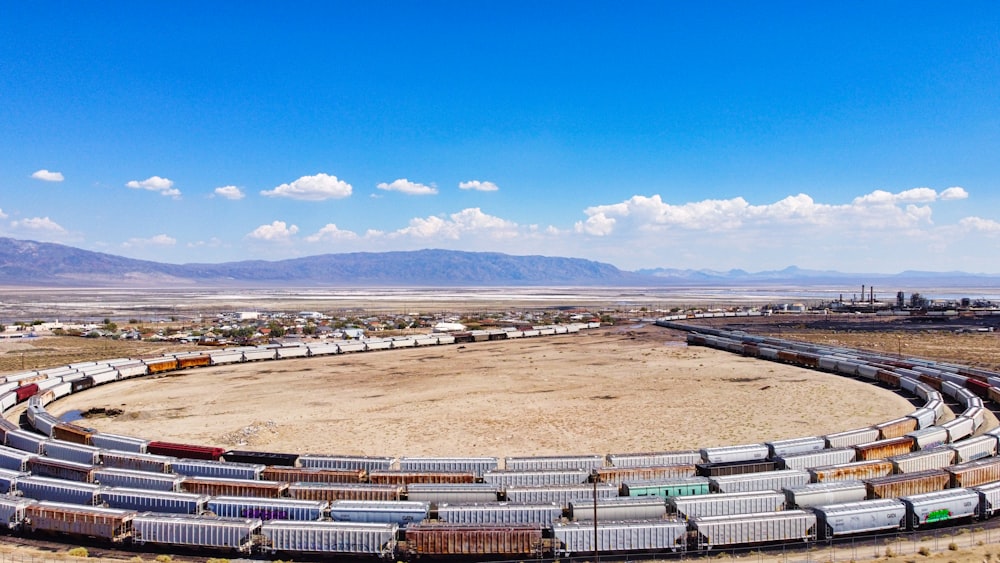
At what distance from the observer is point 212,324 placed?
110m

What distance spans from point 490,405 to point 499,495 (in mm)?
18559

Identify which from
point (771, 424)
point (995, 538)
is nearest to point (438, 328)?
point (771, 424)

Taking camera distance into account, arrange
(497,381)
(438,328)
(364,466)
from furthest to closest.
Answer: (438,328), (497,381), (364,466)

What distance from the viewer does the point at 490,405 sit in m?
42.7

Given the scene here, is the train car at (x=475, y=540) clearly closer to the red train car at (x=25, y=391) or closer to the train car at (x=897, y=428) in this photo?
the train car at (x=897, y=428)

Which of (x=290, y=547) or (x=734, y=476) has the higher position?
(x=734, y=476)

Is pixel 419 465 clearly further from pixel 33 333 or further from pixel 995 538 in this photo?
pixel 33 333

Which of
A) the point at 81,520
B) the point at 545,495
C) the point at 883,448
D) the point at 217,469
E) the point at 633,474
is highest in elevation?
the point at 883,448

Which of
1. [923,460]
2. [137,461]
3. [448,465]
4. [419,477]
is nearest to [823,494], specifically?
[923,460]

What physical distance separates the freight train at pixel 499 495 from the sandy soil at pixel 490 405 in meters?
4.83

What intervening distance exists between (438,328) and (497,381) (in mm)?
47185

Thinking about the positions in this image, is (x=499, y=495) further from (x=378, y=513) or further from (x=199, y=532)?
(x=199, y=532)

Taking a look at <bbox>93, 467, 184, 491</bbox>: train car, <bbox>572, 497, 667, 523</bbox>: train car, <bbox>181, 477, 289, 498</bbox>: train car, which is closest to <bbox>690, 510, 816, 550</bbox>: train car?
<bbox>572, 497, 667, 523</bbox>: train car

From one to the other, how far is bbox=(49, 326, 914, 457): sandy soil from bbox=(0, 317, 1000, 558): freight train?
4827 millimetres
